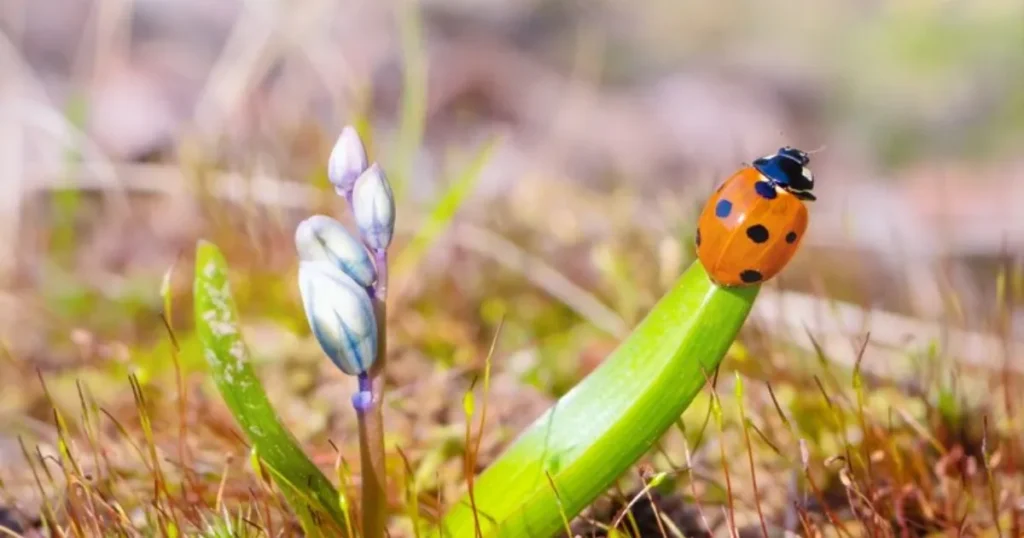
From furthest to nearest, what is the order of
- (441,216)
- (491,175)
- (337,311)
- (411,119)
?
(491,175), (411,119), (441,216), (337,311)

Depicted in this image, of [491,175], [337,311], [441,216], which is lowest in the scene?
[491,175]

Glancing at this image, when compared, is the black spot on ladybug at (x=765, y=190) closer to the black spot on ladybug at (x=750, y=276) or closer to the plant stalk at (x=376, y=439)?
the black spot on ladybug at (x=750, y=276)

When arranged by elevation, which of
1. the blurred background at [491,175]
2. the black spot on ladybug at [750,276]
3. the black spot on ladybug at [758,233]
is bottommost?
the blurred background at [491,175]

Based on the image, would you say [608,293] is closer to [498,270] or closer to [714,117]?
[498,270]

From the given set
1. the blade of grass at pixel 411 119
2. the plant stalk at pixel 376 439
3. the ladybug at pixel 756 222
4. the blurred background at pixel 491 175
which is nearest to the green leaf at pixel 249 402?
the plant stalk at pixel 376 439

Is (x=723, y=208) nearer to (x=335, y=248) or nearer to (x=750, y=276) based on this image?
(x=750, y=276)

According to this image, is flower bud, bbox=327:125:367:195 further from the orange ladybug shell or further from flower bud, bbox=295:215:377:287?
the orange ladybug shell

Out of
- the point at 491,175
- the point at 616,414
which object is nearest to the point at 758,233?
the point at 616,414
